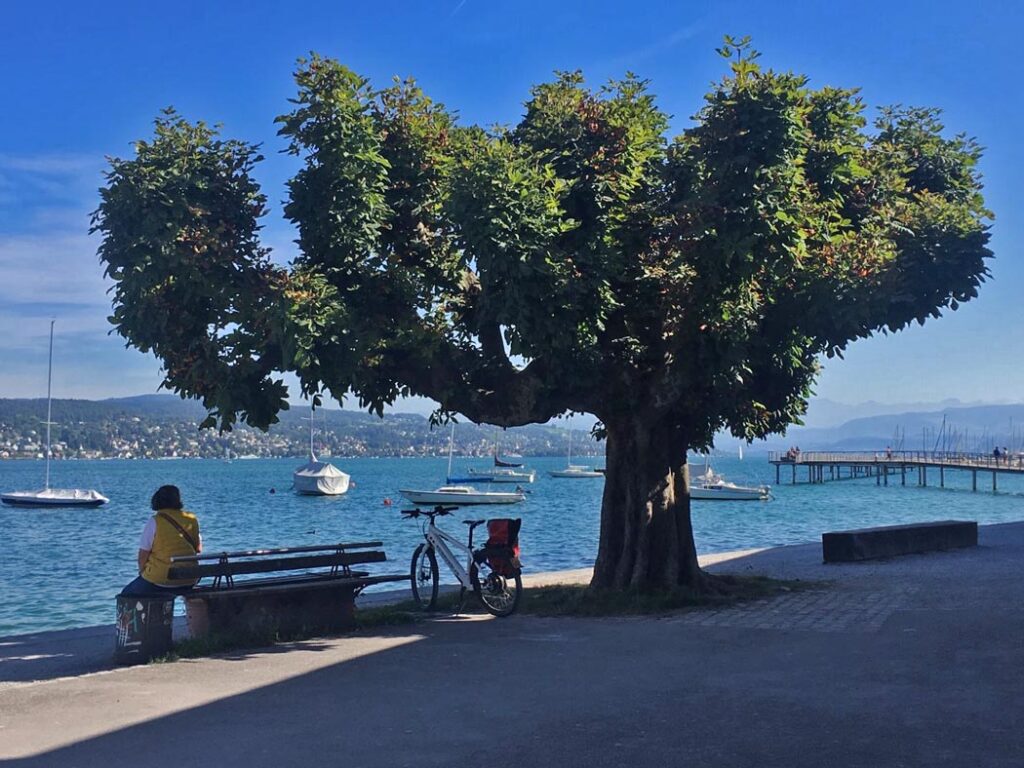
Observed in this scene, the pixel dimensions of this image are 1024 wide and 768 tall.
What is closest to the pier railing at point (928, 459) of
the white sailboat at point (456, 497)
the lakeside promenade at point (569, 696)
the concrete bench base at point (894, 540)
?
the white sailboat at point (456, 497)

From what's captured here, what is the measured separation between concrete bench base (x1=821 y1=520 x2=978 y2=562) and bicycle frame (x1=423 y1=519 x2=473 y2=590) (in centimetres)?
931

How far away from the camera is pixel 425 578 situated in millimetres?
13930

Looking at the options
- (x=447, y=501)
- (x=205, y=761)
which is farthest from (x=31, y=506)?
(x=205, y=761)

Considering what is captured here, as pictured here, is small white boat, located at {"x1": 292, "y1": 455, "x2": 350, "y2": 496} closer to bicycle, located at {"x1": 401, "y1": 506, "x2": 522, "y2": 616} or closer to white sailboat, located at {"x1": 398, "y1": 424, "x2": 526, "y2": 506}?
white sailboat, located at {"x1": 398, "y1": 424, "x2": 526, "y2": 506}

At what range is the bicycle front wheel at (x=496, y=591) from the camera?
1311 cm

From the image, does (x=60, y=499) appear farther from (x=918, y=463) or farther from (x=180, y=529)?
(x=180, y=529)

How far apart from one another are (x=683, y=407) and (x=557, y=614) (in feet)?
11.1

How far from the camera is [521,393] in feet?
45.2

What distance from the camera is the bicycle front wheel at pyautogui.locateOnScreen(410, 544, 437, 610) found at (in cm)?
1373

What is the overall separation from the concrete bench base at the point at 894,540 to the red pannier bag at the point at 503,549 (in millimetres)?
9147

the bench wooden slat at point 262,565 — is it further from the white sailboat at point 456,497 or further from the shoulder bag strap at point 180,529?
the white sailboat at point 456,497

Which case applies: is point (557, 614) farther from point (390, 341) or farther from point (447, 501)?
point (447, 501)

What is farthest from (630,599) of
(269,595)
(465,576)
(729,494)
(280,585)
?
(729,494)

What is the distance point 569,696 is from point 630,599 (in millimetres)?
5526
